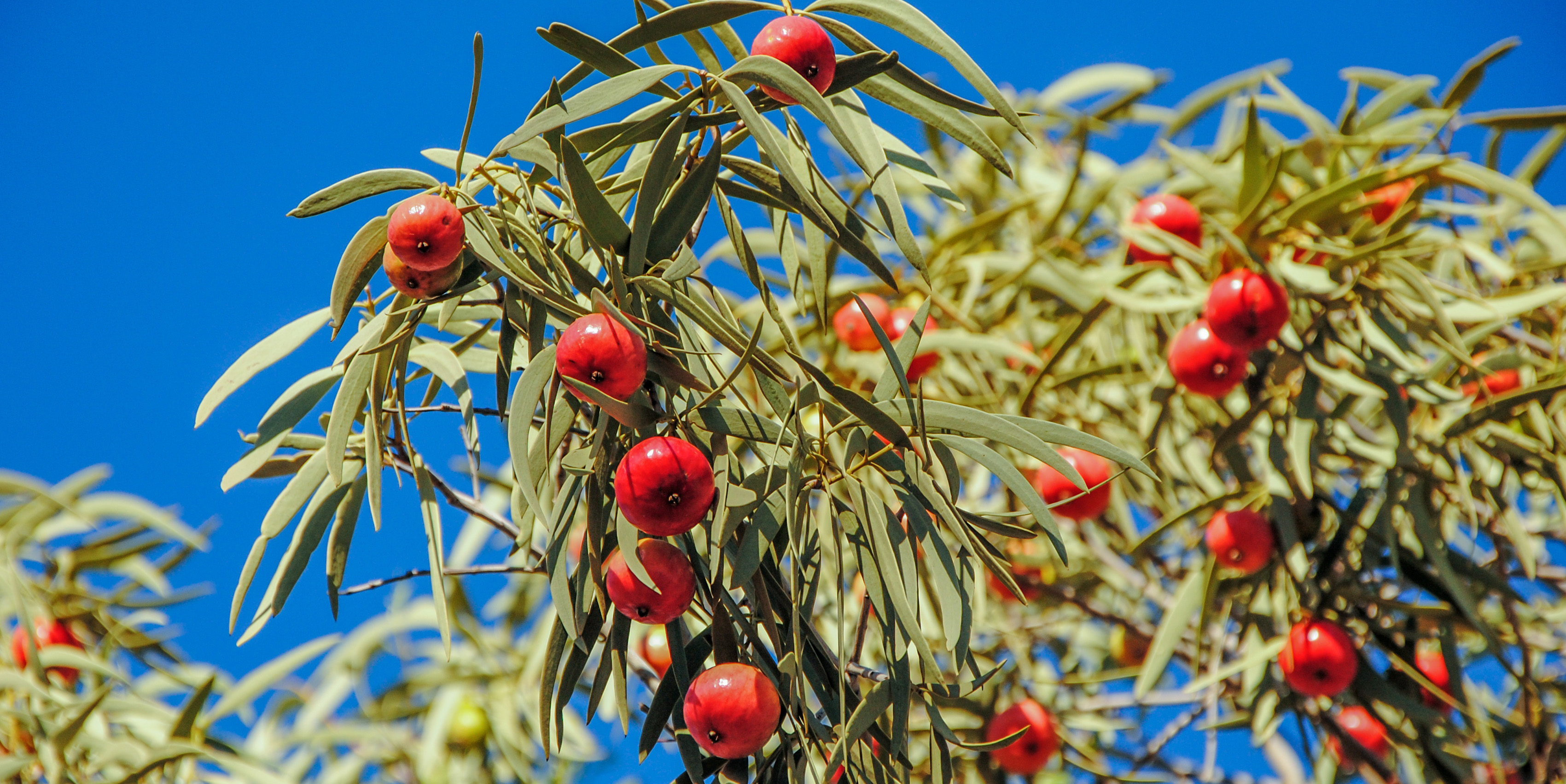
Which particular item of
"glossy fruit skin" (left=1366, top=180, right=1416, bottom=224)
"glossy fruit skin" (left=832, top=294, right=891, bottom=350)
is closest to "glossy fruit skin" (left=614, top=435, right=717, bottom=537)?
"glossy fruit skin" (left=832, top=294, right=891, bottom=350)

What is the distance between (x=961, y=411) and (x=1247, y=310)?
2.53ft

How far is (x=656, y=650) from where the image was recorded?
1.77m

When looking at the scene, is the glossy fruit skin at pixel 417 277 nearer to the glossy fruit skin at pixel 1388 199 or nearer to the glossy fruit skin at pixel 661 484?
the glossy fruit skin at pixel 661 484

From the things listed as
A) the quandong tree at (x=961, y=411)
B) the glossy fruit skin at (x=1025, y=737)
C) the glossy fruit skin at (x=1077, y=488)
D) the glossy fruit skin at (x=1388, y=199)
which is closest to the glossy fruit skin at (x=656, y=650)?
the quandong tree at (x=961, y=411)

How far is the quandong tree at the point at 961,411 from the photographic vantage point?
796 mm

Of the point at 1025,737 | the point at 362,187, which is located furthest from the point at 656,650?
the point at 362,187

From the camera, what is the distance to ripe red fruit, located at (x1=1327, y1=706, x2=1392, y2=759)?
5.90 ft

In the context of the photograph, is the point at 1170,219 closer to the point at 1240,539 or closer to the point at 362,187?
the point at 1240,539

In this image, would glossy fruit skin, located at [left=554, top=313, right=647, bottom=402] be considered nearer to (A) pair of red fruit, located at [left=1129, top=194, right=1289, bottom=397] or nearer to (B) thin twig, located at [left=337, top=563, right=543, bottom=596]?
(B) thin twig, located at [left=337, top=563, right=543, bottom=596]

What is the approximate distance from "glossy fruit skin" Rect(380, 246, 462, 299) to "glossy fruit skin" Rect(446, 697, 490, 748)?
173 cm

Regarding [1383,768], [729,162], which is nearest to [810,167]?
[729,162]

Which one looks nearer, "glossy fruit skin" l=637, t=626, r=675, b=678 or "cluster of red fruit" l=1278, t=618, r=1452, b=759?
"cluster of red fruit" l=1278, t=618, r=1452, b=759

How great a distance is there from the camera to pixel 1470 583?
158 cm

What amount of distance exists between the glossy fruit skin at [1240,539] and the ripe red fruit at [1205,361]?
18 centimetres
